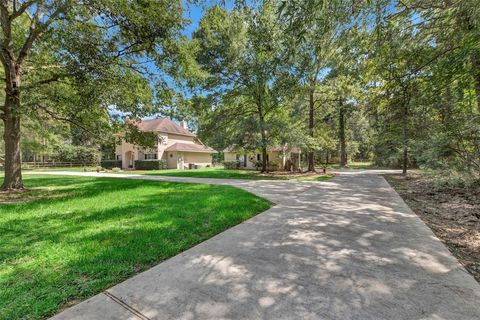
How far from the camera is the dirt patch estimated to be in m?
3.49

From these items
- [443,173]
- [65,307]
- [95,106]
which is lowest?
[65,307]

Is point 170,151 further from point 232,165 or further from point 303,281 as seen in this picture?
point 303,281

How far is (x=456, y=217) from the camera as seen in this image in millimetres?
5512

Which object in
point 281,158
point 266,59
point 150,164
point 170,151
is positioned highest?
point 266,59

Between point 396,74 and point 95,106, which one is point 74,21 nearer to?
point 95,106

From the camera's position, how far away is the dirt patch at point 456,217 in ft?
11.4

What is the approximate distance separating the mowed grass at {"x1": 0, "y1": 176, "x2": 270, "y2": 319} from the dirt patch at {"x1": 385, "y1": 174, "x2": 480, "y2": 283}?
3.76 metres

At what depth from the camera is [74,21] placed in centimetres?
745

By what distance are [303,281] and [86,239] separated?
11.8 ft

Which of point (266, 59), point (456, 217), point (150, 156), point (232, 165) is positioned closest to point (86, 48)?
point (266, 59)

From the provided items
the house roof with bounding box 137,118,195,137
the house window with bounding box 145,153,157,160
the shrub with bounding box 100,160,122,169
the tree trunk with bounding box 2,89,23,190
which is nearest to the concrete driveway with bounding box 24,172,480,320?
the tree trunk with bounding box 2,89,23,190

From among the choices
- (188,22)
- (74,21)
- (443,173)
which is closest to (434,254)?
(443,173)

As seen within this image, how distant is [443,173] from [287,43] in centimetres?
800

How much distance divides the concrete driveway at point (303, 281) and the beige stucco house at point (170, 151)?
24.4 metres
